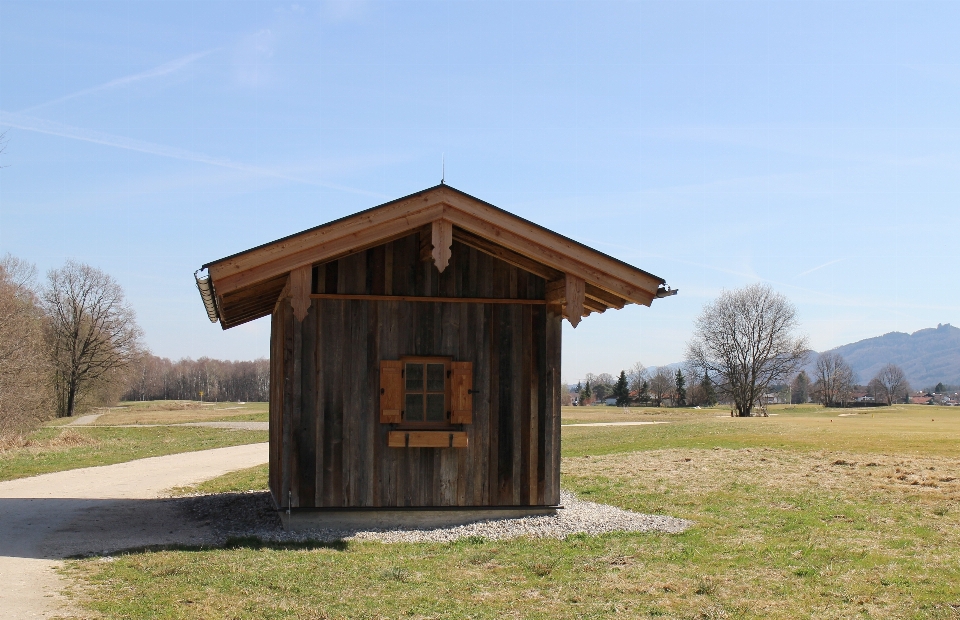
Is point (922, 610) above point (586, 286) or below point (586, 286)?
below

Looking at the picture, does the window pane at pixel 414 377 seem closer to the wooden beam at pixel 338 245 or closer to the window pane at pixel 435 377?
the window pane at pixel 435 377

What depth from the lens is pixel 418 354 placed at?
12.1 metres

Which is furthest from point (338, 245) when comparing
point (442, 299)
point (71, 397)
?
point (71, 397)

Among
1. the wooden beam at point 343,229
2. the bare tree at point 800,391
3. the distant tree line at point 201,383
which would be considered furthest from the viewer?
the bare tree at point 800,391

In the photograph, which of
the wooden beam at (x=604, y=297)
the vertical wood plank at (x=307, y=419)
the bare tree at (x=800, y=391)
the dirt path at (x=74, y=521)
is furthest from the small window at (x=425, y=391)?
the bare tree at (x=800, y=391)

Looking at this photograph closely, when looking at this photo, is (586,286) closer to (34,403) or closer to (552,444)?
(552,444)

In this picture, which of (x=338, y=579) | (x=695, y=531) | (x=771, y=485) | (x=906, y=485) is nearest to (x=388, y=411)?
(x=338, y=579)

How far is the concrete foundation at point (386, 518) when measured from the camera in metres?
11.7

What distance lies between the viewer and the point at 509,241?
11461mm

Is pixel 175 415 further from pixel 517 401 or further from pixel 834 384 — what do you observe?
pixel 834 384

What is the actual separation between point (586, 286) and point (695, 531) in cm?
391

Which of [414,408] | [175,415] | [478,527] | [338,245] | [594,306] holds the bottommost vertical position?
[175,415]

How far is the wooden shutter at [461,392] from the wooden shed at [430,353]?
1 cm

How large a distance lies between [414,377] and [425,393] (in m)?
0.28
